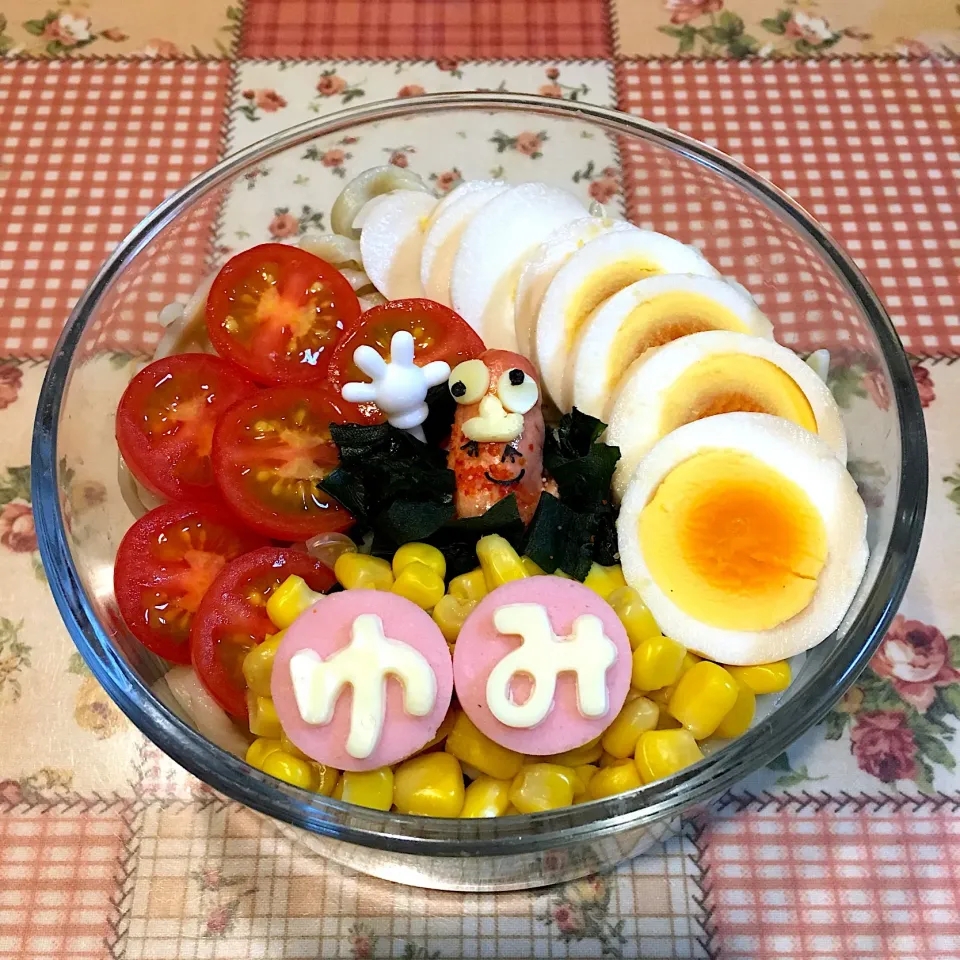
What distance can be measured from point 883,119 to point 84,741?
2.24 m

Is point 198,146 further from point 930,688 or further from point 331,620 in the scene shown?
point 930,688

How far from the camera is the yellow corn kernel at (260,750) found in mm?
1275

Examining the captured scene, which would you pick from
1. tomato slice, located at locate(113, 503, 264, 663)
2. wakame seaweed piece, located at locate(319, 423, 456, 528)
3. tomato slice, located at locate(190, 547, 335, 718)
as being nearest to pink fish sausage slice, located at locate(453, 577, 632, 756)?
wakame seaweed piece, located at locate(319, 423, 456, 528)

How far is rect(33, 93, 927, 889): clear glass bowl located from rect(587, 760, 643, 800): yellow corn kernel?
6cm

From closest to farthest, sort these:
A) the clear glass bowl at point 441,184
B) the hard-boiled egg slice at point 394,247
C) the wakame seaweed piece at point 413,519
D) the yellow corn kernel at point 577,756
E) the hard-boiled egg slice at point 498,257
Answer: the clear glass bowl at point 441,184 → the yellow corn kernel at point 577,756 → the wakame seaweed piece at point 413,519 → the hard-boiled egg slice at point 498,257 → the hard-boiled egg slice at point 394,247

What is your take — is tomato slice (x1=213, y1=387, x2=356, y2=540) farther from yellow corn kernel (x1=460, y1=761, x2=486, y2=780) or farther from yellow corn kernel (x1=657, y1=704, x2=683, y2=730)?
yellow corn kernel (x1=657, y1=704, x2=683, y2=730)

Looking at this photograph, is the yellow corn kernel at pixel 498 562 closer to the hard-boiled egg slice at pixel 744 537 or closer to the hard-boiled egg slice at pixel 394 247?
the hard-boiled egg slice at pixel 744 537

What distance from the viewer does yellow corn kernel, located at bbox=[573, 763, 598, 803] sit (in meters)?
1.24

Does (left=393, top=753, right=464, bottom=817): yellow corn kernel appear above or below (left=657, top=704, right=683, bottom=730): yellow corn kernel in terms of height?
below

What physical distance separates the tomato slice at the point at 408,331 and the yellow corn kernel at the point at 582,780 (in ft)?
2.04

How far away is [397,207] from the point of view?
5.74ft

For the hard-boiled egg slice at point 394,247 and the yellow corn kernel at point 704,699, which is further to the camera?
the hard-boiled egg slice at point 394,247

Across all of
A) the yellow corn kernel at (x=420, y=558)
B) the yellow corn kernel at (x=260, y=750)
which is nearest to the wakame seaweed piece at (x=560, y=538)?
the yellow corn kernel at (x=420, y=558)

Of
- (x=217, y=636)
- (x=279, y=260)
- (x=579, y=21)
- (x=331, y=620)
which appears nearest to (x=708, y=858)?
(x=331, y=620)
